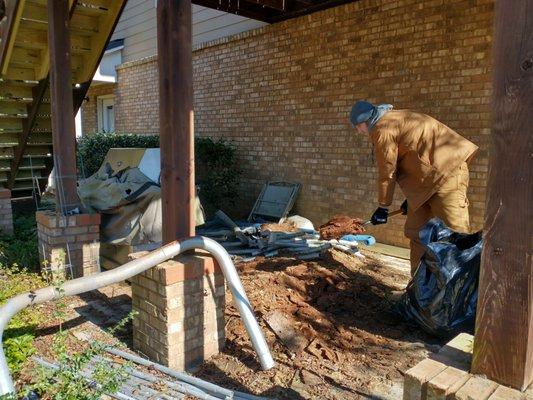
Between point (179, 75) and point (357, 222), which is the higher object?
point (179, 75)

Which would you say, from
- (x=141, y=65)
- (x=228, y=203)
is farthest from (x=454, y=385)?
(x=141, y=65)

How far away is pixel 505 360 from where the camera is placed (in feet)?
5.12

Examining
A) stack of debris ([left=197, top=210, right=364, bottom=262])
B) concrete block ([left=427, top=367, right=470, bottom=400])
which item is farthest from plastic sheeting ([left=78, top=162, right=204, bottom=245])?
concrete block ([left=427, top=367, right=470, bottom=400])

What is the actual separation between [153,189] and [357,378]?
331 cm

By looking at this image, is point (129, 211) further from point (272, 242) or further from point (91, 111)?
point (91, 111)

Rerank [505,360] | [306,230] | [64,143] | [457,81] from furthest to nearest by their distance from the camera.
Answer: [306,230] < [457,81] < [64,143] < [505,360]

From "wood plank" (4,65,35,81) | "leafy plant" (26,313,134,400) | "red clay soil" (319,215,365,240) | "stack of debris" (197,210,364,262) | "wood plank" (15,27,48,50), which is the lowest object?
"stack of debris" (197,210,364,262)

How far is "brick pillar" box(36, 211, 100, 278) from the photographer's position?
4.77 metres

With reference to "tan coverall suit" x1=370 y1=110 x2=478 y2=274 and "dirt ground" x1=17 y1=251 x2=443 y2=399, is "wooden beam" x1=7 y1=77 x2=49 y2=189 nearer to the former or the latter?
"dirt ground" x1=17 y1=251 x2=443 y2=399

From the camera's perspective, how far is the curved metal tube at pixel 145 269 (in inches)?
109

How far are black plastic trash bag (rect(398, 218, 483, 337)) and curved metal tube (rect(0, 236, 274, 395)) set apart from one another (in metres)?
1.30

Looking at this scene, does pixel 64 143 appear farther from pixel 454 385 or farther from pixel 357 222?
pixel 454 385

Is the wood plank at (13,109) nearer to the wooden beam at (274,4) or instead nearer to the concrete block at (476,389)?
the wooden beam at (274,4)

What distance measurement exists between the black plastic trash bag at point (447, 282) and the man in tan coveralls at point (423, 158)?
2.04 feet
